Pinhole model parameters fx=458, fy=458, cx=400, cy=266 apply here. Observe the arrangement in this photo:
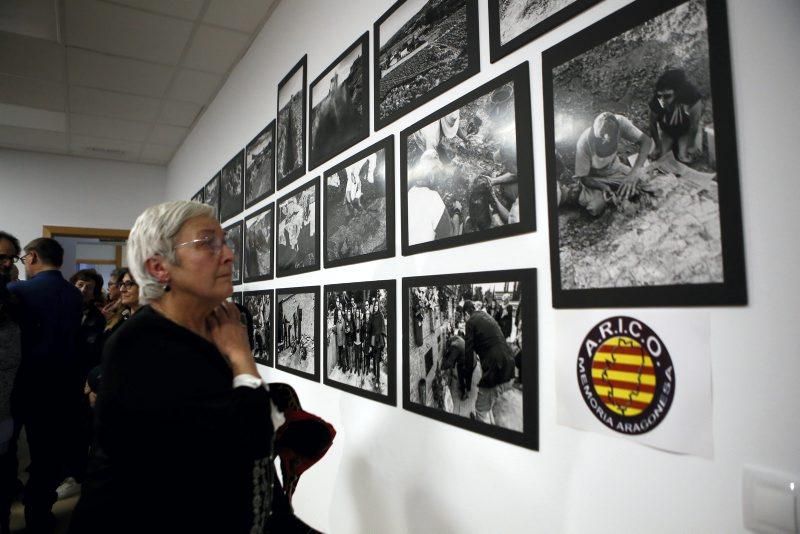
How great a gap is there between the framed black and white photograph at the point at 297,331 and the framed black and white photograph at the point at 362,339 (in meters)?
0.12

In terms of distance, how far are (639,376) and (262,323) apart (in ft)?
7.80

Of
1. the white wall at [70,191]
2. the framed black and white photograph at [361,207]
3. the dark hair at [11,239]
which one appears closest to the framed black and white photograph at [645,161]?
the framed black and white photograph at [361,207]

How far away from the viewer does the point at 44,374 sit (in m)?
2.82

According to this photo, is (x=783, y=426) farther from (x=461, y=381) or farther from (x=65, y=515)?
(x=65, y=515)

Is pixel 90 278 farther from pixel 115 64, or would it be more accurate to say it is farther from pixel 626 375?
pixel 626 375

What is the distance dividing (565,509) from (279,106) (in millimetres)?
2469

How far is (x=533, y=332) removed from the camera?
1.11 m

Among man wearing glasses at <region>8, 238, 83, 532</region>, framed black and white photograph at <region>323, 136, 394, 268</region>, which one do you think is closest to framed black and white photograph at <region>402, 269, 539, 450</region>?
framed black and white photograph at <region>323, 136, 394, 268</region>

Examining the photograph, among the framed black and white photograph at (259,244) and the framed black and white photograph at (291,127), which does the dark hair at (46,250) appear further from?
the framed black and white photograph at (291,127)

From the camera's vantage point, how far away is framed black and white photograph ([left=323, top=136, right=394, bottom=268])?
5.46ft

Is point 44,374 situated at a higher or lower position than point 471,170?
lower

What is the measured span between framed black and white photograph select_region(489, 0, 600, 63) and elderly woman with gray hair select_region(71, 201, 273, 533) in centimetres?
95

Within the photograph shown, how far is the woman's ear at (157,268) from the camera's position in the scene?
3.83ft

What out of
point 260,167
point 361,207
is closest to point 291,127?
point 260,167
